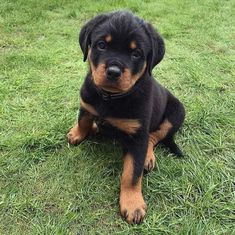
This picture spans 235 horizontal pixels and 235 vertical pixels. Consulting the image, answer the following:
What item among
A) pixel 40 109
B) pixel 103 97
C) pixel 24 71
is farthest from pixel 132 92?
pixel 24 71

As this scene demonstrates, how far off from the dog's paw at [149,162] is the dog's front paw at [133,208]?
36 cm

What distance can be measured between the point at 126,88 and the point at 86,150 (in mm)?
920

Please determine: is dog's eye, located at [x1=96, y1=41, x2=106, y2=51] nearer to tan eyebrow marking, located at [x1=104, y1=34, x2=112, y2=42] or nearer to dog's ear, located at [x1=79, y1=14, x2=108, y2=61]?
tan eyebrow marking, located at [x1=104, y1=34, x2=112, y2=42]

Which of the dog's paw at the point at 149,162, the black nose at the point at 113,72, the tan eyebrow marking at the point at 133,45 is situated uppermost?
the tan eyebrow marking at the point at 133,45

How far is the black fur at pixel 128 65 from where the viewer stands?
263 centimetres

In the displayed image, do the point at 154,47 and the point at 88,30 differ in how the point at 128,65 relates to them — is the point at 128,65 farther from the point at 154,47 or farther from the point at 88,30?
the point at 88,30

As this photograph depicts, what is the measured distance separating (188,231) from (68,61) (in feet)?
9.48

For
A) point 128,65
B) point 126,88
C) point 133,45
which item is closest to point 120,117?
point 126,88

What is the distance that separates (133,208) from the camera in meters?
2.79

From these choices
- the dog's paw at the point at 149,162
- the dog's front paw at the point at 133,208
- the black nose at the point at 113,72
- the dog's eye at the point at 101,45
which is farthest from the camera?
the dog's paw at the point at 149,162

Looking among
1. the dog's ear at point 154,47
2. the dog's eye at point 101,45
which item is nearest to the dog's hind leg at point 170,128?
the dog's ear at point 154,47

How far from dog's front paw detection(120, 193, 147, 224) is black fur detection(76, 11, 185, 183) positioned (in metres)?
0.13

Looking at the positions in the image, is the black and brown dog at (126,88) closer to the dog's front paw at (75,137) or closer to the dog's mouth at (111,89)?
the dog's mouth at (111,89)

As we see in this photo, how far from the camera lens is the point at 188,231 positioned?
2.73 m
